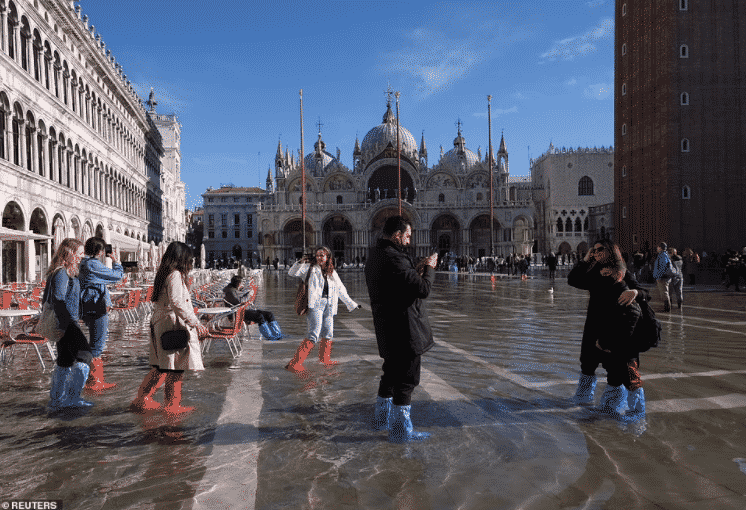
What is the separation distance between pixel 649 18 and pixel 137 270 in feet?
99.5

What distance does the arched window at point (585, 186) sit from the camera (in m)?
66.7

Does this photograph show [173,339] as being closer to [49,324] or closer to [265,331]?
[49,324]

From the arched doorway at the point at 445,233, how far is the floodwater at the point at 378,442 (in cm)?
5961

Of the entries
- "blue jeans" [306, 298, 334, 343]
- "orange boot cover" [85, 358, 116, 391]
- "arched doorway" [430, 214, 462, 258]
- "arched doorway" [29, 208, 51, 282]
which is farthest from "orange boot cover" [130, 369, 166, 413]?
"arched doorway" [430, 214, 462, 258]

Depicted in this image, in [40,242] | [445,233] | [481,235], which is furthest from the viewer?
[445,233]

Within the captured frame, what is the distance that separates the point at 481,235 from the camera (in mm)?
66625

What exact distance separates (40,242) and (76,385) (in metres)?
20.6

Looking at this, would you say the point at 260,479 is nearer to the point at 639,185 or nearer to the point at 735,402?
the point at 735,402

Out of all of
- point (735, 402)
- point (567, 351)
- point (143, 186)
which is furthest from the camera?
point (143, 186)

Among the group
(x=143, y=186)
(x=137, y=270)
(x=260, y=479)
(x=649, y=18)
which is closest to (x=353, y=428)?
(x=260, y=479)

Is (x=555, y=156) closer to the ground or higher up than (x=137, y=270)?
higher up

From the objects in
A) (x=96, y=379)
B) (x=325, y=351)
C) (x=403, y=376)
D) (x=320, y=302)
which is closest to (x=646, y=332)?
(x=403, y=376)

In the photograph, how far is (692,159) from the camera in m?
30.7

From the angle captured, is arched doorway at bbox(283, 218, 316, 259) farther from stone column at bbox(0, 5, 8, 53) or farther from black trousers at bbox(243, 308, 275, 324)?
black trousers at bbox(243, 308, 275, 324)
